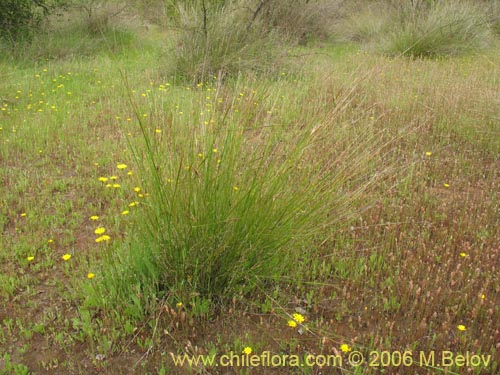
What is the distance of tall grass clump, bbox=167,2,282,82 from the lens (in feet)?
23.1

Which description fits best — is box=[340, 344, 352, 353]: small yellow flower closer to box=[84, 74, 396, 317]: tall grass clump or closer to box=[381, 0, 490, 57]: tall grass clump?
box=[84, 74, 396, 317]: tall grass clump

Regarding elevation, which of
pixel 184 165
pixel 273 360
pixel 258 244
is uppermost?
pixel 184 165

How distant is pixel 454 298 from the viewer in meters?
2.68

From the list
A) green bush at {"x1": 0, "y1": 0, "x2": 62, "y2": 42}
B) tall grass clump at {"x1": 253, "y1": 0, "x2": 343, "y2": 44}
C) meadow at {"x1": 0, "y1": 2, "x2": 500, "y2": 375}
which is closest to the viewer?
meadow at {"x1": 0, "y1": 2, "x2": 500, "y2": 375}

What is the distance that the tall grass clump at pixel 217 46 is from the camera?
277 inches

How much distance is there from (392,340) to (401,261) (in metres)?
0.72

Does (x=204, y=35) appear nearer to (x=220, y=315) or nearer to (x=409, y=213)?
(x=409, y=213)

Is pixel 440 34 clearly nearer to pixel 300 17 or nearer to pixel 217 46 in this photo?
pixel 300 17

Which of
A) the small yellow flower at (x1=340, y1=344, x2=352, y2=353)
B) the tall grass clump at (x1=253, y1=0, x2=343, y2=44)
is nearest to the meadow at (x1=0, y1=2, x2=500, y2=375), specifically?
the small yellow flower at (x1=340, y1=344, x2=352, y2=353)

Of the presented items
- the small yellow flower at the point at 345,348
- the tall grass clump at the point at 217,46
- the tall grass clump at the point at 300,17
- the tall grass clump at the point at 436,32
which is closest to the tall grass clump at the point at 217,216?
the small yellow flower at the point at 345,348

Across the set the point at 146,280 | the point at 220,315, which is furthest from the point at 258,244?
the point at 146,280

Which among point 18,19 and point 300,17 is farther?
point 300,17

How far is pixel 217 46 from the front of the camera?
7164 millimetres

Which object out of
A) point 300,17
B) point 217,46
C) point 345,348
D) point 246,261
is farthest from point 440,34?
point 345,348
